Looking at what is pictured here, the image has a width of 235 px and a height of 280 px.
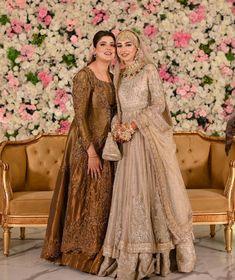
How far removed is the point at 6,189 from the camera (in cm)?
429

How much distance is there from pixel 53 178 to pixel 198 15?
216cm

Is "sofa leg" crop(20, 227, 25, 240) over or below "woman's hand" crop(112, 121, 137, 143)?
below

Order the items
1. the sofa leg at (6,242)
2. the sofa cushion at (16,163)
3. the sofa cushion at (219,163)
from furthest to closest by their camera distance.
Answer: the sofa cushion at (16,163) → the sofa cushion at (219,163) → the sofa leg at (6,242)

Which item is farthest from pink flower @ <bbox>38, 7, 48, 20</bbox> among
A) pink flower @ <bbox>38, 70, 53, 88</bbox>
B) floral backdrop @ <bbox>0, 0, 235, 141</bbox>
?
pink flower @ <bbox>38, 70, 53, 88</bbox>

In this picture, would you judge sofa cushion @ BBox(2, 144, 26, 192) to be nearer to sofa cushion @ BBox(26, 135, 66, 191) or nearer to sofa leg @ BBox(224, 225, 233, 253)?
sofa cushion @ BBox(26, 135, 66, 191)

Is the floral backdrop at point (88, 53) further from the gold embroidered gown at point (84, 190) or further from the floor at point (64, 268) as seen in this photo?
the gold embroidered gown at point (84, 190)

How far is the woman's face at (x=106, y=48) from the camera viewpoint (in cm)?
372

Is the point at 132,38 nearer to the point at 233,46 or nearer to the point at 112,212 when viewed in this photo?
the point at 112,212

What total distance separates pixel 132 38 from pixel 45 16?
1.98m

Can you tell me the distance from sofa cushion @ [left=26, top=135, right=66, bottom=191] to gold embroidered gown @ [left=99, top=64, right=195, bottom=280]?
142 cm

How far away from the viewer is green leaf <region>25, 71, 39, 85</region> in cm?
534

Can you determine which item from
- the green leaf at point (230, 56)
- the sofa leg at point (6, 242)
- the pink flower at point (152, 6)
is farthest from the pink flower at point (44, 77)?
the green leaf at point (230, 56)

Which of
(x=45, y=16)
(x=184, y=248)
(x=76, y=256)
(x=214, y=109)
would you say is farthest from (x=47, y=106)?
(x=184, y=248)

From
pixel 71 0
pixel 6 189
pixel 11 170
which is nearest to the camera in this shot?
pixel 6 189
